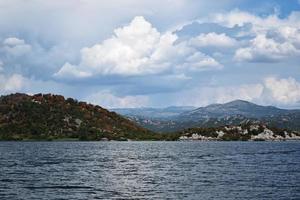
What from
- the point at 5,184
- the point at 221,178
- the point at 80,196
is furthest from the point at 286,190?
the point at 5,184

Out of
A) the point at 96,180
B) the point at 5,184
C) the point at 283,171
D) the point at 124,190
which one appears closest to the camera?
the point at 124,190

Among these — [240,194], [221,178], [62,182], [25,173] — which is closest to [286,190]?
[240,194]

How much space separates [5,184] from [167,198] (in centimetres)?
3608

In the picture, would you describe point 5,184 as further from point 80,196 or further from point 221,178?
point 221,178

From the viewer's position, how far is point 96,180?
107m

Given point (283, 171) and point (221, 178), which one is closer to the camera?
point (221, 178)

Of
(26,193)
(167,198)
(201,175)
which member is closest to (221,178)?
(201,175)

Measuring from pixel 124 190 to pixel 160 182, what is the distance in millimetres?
15377

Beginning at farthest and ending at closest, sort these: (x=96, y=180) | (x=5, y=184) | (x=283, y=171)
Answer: (x=283, y=171) → (x=96, y=180) → (x=5, y=184)

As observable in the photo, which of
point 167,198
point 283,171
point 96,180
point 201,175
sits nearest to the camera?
point 167,198

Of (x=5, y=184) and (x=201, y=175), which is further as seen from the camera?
(x=201, y=175)

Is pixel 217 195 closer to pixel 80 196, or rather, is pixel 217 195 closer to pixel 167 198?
pixel 167 198

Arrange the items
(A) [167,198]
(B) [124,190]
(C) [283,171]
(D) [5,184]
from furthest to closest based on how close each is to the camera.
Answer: (C) [283,171]
(D) [5,184]
(B) [124,190]
(A) [167,198]

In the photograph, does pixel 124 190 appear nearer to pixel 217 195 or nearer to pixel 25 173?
pixel 217 195
